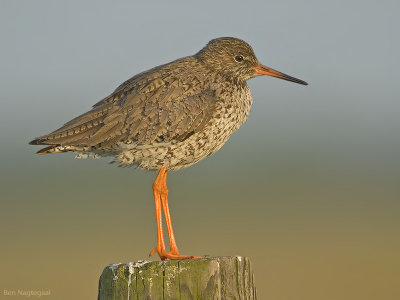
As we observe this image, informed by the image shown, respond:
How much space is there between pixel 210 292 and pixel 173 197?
1719cm

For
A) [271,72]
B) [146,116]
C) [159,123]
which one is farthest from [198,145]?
[271,72]

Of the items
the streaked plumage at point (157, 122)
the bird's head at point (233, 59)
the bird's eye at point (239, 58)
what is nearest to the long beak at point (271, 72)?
the bird's head at point (233, 59)

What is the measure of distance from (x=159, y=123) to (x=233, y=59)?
1974mm

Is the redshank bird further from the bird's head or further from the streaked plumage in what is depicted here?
the bird's head

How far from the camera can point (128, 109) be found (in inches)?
327

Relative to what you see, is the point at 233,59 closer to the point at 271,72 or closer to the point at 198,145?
the point at 271,72

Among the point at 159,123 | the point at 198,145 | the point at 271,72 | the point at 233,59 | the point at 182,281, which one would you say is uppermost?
the point at 233,59

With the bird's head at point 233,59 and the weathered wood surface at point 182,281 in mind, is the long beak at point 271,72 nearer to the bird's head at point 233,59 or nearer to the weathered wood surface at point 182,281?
the bird's head at point 233,59

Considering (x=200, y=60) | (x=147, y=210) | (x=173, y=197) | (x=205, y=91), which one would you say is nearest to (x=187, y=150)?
(x=205, y=91)

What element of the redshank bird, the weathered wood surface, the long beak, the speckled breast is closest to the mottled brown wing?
the redshank bird

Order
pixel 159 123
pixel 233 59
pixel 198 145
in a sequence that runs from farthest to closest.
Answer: pixel 233 59 → pixel 198 145 → pixel 159 123

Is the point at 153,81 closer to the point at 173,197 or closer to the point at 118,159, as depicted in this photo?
the point at 118,159

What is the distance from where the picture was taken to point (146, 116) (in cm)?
823

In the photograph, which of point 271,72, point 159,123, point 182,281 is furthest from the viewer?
point 271,72
